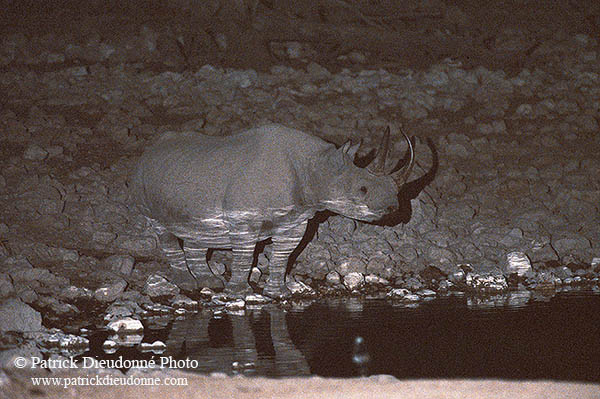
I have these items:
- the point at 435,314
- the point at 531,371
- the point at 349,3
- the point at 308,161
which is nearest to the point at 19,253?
the point at 308,161

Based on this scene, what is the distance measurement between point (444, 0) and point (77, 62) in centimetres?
648

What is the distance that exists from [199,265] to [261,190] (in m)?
1.26

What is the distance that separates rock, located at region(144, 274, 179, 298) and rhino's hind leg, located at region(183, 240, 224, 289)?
40cm

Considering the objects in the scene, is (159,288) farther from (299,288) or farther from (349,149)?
(349,149)

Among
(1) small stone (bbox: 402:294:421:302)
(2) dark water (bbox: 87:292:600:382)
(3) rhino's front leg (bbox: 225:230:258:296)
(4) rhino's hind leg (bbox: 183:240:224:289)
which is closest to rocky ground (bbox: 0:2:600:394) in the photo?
(1) small stone (bbox: 402:294:421:302)

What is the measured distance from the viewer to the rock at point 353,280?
30.1 ft

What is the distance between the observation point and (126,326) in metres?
7.54

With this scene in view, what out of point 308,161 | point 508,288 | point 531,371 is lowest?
point 508,288

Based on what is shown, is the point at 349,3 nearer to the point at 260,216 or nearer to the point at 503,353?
the point at 260,216

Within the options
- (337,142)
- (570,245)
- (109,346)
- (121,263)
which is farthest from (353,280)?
(337,142)

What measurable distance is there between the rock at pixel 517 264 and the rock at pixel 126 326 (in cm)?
386

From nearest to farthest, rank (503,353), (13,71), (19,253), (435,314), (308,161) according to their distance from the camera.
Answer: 1. (503,353)
2. (435,314)
3. (308,161)
4. (19,253)
5. (13,71)

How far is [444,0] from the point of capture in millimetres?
17078

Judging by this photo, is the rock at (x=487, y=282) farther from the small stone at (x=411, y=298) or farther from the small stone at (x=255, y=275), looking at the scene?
the small stone at (x=255, y=275)
